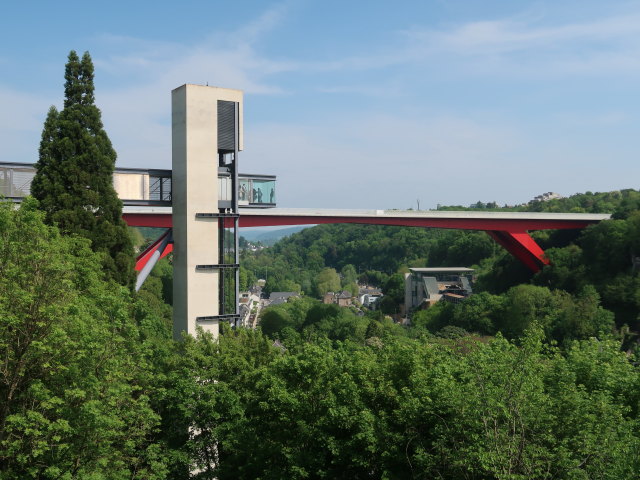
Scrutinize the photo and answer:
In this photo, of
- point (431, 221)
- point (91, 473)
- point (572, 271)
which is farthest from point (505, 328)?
point (91, 473)

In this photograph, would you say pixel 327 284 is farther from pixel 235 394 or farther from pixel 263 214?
pixel 235 394

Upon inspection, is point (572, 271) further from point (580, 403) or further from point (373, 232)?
point (373, 232)

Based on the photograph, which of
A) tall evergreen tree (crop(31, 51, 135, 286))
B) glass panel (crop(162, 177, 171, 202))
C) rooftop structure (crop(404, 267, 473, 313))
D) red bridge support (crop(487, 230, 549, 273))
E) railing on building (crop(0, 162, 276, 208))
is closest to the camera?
tall evergreen tree (crop(31, 51, 135, 286))

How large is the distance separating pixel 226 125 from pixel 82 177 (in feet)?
17.7

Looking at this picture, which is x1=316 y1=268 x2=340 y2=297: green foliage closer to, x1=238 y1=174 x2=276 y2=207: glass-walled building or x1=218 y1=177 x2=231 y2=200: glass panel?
x1=238 y1=174 x2=276 y2=207: glass-walled building

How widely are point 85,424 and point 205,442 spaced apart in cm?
382

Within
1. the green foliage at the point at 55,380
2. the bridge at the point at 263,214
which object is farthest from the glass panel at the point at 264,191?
the green foliage at the point at 55,380

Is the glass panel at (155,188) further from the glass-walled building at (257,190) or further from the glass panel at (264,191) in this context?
the glass panel at (264,191)

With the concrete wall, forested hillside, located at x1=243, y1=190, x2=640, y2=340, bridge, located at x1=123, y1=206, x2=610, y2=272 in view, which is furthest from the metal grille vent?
forested hillside, located at x1=243, y1=190, x2=640, y2=340

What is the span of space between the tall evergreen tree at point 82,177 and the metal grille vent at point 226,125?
380 centimetres

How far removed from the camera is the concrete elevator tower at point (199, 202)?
23625 millimetres

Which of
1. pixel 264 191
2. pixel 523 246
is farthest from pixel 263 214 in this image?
pixel 523 246

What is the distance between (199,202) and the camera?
78.2ft

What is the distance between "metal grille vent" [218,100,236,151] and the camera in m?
24.5
